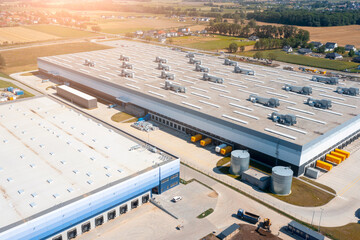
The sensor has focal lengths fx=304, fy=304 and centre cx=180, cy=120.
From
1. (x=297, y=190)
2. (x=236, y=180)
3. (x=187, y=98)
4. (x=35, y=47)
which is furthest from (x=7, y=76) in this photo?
(x=297, y=190)

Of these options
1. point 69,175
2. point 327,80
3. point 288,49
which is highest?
point 288,49

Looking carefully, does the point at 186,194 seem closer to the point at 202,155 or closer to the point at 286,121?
the point at 202,155

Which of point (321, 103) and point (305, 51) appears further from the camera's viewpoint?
point (305, 51)

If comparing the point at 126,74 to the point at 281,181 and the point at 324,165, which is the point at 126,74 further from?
the point at 324,165

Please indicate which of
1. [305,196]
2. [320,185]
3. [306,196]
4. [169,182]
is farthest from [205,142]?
[320,185]

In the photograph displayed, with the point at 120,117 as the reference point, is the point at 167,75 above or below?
above
